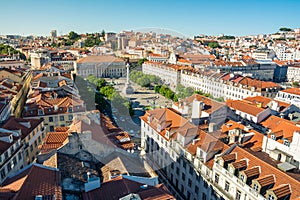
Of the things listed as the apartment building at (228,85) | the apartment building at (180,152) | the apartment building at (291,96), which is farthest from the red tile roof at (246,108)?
the apartment building at (228,85)

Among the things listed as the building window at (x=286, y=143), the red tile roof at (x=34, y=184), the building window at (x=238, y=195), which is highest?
the red tile roof at (x=34, y=184)

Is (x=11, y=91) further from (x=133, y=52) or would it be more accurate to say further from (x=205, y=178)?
(x=133, y=52)

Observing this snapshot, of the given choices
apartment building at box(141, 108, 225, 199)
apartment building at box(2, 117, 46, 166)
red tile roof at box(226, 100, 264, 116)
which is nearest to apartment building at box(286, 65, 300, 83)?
red tile roof at box(226, 100, 264, 116)

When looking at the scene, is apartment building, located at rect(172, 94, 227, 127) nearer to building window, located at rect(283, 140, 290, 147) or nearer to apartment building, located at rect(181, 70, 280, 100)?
building window, located at rect(283, 140, 290, 147)

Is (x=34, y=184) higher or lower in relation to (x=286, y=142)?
higher

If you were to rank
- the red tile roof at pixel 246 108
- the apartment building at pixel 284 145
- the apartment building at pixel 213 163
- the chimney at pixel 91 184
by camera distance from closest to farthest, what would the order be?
the chimney at pixel 91 184 < the apartment building at pixel 213 163 < the apartment building at pixel 284 145 < the red tile roof at pixel 246 108

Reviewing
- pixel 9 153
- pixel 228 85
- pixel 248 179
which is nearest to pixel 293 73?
pixel 228 85

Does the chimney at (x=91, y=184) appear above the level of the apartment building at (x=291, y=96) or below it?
above

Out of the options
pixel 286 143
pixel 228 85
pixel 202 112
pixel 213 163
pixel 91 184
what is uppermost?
pixel 202 112

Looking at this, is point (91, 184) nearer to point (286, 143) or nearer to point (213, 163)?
point (213, 163)

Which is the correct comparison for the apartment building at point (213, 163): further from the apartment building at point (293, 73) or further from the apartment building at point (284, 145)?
the apartment building at point (293, 73)

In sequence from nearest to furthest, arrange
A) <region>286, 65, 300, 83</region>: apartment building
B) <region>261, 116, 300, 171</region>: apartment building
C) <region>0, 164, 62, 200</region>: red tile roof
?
<region>0, 164, 62, 200</region>: red tile roof < <region>261, 116, 300, 171</region>: apartment building < <region>286, 65, 300, 83</region>: apartment building
